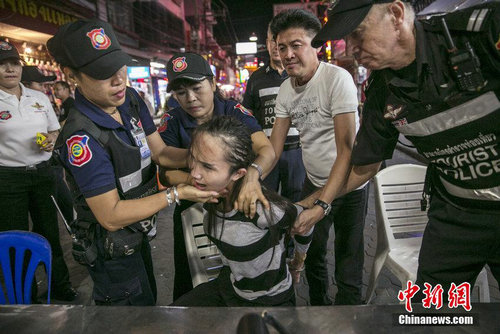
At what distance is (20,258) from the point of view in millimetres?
1756

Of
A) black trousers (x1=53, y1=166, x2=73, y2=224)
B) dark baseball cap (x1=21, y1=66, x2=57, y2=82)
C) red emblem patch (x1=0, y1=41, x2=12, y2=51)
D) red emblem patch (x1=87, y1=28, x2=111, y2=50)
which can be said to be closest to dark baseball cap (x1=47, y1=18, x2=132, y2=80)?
red emblem patch (x1=87, y1=28, x2=111, y2=50)

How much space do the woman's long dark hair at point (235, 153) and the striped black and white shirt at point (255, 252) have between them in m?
0.02

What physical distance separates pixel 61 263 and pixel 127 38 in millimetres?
13636

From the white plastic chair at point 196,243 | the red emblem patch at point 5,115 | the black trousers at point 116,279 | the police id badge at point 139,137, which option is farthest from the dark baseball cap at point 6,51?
the white plastic chair at point 196,243

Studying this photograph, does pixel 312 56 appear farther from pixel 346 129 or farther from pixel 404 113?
pixel 404 113

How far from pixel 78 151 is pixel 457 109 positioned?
161 cm

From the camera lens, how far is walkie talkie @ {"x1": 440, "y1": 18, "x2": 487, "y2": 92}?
116 cm

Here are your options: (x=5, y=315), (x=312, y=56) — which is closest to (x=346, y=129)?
(x=312, y=56)

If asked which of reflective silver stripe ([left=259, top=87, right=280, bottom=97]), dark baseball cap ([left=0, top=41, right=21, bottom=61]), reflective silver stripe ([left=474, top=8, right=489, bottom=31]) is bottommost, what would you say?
reflective silver stripe ([left=474, top=8, right=489, bottom=31])

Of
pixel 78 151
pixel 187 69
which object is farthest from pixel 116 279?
pixel 187 69

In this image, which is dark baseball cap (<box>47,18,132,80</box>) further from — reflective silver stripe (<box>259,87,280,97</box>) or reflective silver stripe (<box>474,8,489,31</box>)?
reflective silver stripe (<box>259,87,280,97</box>)

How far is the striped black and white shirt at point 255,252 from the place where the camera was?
1.69 metres

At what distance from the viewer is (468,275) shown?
60.4 inches

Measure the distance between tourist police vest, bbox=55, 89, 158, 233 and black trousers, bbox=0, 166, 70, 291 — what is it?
4.71ft
